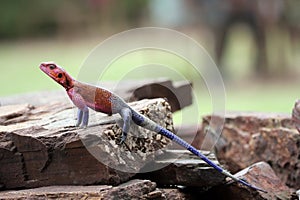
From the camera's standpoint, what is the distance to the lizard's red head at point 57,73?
2271 millimetres

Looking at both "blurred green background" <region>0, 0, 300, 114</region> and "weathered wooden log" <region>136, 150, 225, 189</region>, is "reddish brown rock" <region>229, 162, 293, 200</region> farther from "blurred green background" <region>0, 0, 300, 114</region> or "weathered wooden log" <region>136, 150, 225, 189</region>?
"blurred green background" <region>0, 0, 300, 114</region>

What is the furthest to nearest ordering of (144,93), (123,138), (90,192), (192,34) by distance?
(192,34), (144,93), (123,138), (90,192)

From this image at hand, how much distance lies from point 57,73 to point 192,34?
11.5 metres

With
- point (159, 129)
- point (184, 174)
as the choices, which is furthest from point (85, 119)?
point (184, 174)

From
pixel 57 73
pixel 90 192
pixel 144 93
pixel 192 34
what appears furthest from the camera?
pixel 192 34

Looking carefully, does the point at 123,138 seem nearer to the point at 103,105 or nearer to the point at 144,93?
the point at 103,105

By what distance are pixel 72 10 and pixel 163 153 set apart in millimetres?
13952

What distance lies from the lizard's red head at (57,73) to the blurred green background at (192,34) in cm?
292

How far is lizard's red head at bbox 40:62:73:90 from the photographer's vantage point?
89.4 inches

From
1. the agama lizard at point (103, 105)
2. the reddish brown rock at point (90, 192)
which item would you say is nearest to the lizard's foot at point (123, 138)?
the agama lizard at point (103, 105)

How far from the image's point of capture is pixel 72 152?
6.95ft

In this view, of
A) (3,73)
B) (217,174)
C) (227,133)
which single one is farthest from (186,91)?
(3,73)

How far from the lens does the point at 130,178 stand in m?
2.18

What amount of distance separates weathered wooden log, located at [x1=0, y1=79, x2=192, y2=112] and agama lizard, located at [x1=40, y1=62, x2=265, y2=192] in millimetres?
701
